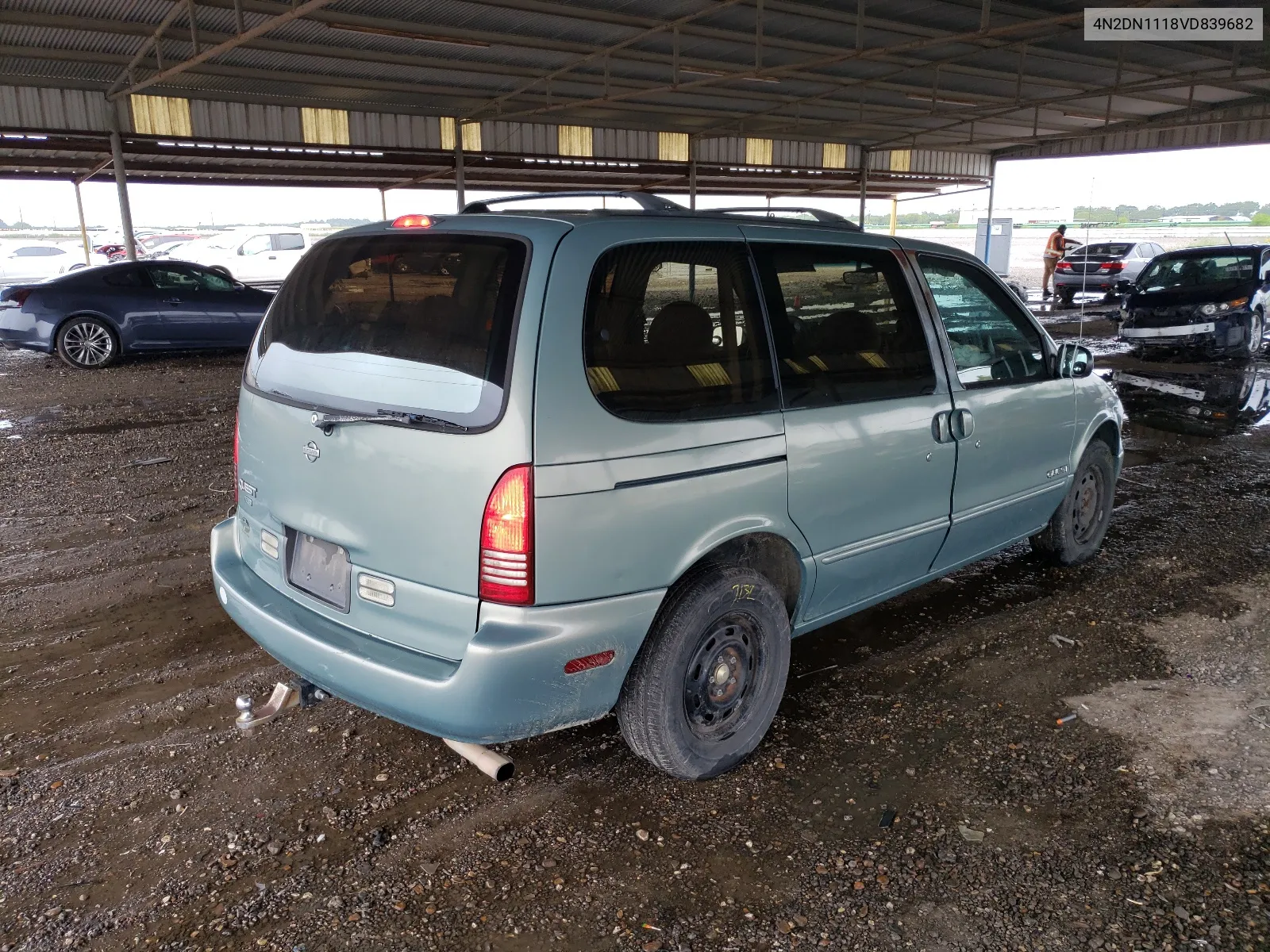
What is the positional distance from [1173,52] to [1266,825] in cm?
1837

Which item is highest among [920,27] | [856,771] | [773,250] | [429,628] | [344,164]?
[920,27]

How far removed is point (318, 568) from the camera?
9.50 feet

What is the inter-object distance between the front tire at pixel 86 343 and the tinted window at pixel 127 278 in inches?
20.6

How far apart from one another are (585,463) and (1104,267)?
25824 mm

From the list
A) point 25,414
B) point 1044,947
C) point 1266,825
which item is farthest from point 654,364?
point 25,414

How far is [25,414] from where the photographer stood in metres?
9.06

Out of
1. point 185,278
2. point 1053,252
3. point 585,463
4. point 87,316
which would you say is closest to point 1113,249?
point 1053,252

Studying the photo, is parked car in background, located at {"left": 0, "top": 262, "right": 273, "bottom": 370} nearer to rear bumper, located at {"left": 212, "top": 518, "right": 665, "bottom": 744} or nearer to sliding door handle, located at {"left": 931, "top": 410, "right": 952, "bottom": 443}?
rear bumper, located at {"left": 212, "top": 518, "right": 665, "bottom": 744}

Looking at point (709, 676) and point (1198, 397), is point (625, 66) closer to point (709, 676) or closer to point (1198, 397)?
point (1198, 397)

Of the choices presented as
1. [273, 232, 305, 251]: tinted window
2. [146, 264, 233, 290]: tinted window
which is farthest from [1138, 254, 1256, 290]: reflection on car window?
[273, 232, 305, 251]: tinted window

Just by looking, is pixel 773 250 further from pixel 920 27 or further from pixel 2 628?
pixel 920 27

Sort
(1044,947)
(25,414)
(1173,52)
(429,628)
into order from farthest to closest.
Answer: (1173,52)
(25,414)
(429,628)
(1044,947)

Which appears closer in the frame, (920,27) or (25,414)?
(25,414)

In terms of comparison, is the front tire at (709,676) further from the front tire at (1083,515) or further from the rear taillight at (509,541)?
the front tire at (1083,515)
